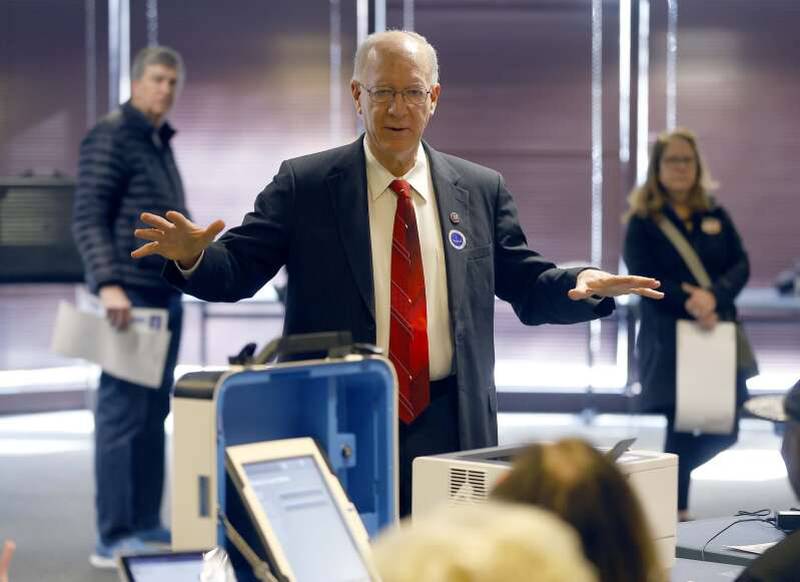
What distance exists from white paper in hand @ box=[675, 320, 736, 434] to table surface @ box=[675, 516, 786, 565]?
2.46m

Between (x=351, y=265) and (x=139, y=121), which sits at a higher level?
(x=139, y=121)

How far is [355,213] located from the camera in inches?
107

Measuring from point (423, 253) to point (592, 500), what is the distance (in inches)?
61.8

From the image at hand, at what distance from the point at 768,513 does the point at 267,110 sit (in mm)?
6868

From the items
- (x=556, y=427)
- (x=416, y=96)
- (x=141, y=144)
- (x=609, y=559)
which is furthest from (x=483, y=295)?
(x=556, y=427)

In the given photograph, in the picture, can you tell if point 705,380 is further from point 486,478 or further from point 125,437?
point 486,478

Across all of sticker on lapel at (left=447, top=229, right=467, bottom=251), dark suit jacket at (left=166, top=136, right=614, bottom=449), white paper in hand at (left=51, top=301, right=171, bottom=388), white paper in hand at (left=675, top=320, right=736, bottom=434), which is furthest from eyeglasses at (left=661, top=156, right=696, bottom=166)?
sticker on lapel at (left=447, top=229, right=467, bottom=251)

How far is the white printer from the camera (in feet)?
7.16

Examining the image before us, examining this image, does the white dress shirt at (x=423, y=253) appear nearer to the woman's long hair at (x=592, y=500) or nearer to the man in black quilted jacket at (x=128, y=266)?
the woman's long hair at (x=592, y=500)

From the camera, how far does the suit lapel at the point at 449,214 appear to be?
2701 mm

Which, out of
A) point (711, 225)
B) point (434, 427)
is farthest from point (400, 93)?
point (711, 225)

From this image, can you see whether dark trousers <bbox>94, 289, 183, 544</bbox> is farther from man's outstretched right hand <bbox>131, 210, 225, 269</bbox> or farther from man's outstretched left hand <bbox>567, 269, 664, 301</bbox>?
man's outstretched left hand <bbox>567, 269, 664, 301</bbox>

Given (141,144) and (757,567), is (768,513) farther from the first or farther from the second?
(141,144)

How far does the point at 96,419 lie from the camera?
16.6 feet
